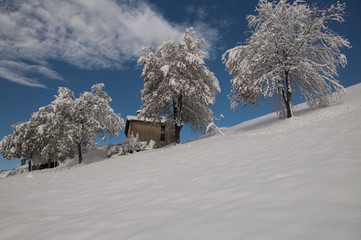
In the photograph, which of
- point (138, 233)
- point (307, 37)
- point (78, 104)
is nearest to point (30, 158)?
point (78, 104)

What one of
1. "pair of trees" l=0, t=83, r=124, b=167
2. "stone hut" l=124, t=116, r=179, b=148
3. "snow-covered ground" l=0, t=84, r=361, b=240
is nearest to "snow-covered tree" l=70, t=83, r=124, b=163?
"pair of trees" l=0, t=83, r=124, b=167

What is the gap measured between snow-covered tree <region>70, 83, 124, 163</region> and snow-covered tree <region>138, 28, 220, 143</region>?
4719mm

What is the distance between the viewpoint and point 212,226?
227 centimetres

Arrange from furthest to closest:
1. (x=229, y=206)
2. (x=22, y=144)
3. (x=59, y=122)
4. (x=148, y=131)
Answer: (x=148, y=131) < (x=22, y=144) < (x=59, y=122) < (x=229, y=206)

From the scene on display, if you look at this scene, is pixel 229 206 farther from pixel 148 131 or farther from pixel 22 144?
pixel 22 144

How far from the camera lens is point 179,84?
16.0 meters

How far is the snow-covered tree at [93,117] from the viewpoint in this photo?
1934 centimetres

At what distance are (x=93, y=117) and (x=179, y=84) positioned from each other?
1020 centimetres

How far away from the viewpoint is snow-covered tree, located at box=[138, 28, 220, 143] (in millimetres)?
16578

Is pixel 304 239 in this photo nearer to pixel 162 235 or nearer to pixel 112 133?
pixel 162 235

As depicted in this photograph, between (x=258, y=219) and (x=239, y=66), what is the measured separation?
Answer: 50.1 feet

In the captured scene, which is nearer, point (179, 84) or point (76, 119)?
point (179, 84)

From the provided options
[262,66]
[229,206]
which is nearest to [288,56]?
[262,66]

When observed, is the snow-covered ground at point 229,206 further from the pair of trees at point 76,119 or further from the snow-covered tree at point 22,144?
the snow-covered tree at point 22,144
